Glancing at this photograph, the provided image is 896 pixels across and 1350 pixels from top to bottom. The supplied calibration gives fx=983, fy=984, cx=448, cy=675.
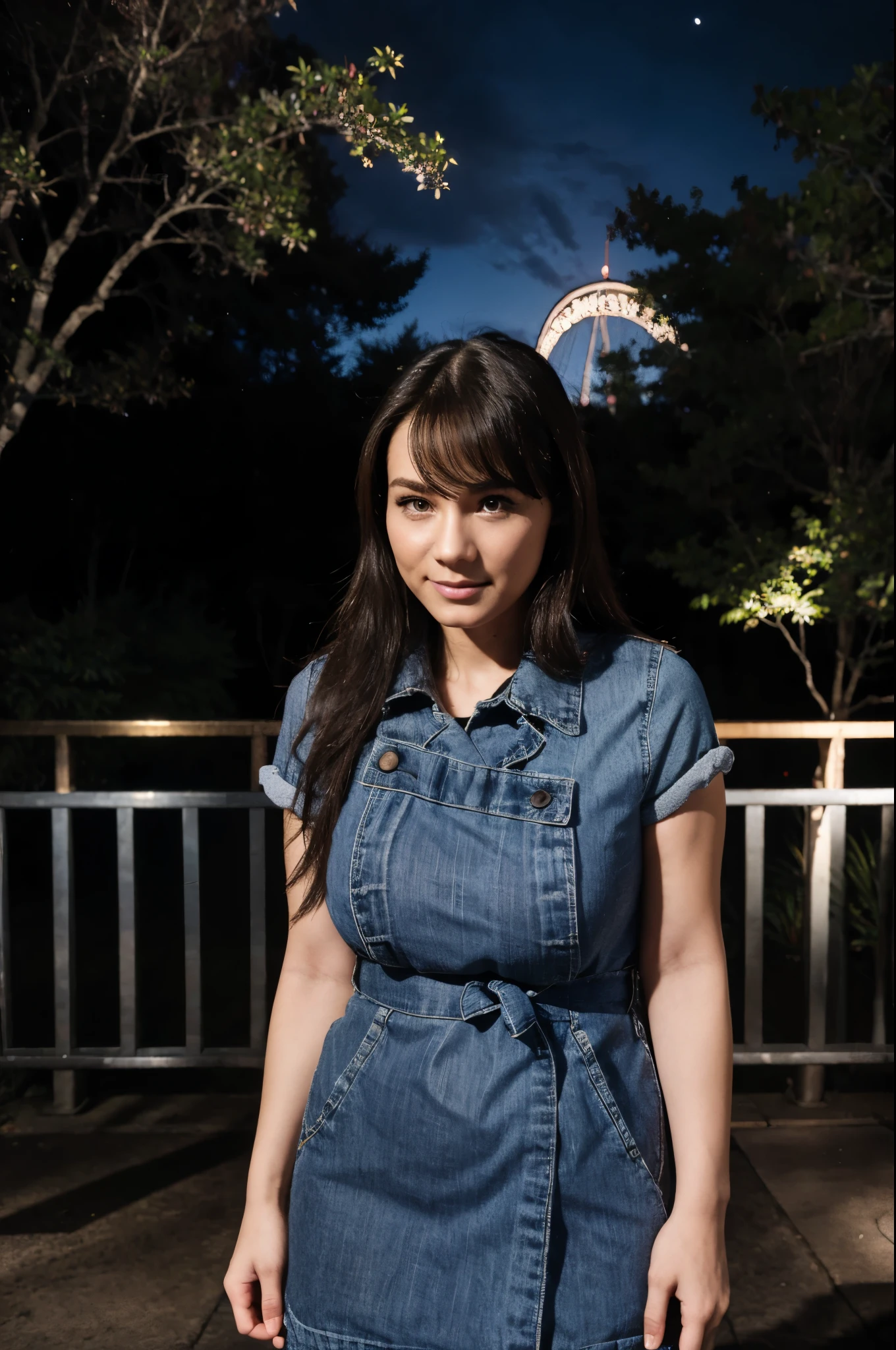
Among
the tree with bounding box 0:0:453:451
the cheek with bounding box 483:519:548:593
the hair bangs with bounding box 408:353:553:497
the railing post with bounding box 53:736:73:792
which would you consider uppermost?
the tree with bounding box 0:0:453:451

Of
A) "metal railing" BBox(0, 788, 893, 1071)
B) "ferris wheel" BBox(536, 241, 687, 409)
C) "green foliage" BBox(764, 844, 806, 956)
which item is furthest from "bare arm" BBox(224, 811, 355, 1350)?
"green foliage" BBox(764, 844, 806, 956)

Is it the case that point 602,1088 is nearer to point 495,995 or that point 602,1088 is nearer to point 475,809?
point 495,995

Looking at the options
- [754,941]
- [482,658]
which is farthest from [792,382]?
[482,658]

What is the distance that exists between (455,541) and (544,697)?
163 millimetres

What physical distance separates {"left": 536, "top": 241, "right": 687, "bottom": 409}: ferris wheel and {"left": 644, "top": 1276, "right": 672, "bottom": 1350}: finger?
177 centimetres

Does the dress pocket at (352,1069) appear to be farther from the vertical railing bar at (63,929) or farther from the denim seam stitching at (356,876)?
the vertical railing bar at (63,929)

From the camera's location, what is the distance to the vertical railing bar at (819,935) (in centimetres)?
246

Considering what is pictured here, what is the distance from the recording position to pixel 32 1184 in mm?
2143

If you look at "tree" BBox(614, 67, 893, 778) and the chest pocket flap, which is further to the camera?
"tree" BBox(614, 67, 893, 778)

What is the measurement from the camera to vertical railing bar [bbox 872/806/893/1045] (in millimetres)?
2473

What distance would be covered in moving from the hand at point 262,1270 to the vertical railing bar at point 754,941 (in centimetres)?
171

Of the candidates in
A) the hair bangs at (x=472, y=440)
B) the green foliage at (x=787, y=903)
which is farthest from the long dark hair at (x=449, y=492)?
the green foliage at (x=787, y=903)

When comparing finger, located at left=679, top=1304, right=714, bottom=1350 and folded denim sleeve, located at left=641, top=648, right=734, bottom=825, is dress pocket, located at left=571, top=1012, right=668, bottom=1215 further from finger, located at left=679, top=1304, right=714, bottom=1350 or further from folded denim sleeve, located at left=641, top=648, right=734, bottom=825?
folded denim sleeve, located at left=641, top=648, right=734, bottom=825

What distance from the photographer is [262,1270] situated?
3.11ft
